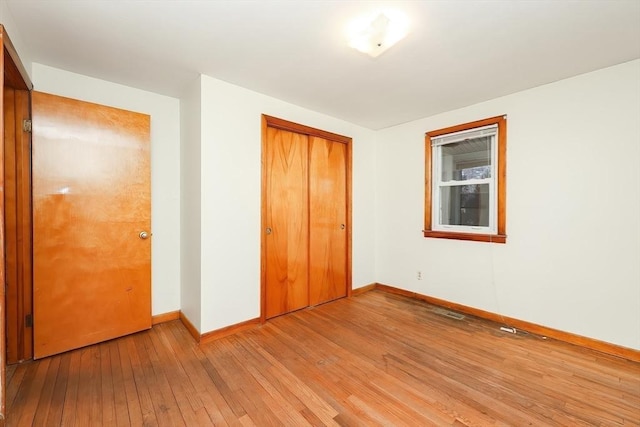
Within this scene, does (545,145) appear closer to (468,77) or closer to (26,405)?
(468,77)

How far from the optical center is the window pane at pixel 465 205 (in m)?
3.00

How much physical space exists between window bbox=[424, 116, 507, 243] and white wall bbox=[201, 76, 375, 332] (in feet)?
6.40

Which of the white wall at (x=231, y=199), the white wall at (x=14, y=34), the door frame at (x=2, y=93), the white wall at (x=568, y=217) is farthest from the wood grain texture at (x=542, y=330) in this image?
the white wall at (x=14, y=34)

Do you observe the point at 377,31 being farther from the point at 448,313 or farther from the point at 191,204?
the point at 448,313

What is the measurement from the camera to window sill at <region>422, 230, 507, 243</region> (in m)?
2.81

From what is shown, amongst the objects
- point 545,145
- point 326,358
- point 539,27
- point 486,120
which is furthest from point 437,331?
point 539,27

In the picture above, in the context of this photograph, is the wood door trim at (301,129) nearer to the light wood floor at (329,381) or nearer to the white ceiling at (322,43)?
the white ceiling at (322,43)

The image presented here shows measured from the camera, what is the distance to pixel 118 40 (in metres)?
1.87

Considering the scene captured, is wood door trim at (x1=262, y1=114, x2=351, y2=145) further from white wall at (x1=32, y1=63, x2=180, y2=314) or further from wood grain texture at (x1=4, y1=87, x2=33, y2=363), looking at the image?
wood grain texture at (x1=4, y1=87, x2=33, y2=363)

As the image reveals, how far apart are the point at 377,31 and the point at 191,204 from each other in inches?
83.8

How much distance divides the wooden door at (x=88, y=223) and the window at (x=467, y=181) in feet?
10.6

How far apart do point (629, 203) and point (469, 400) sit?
2.06m

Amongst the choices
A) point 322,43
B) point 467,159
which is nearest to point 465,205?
point 467,159

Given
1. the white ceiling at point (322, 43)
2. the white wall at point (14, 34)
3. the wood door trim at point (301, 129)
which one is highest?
the white ceiling at point (322, 43)
